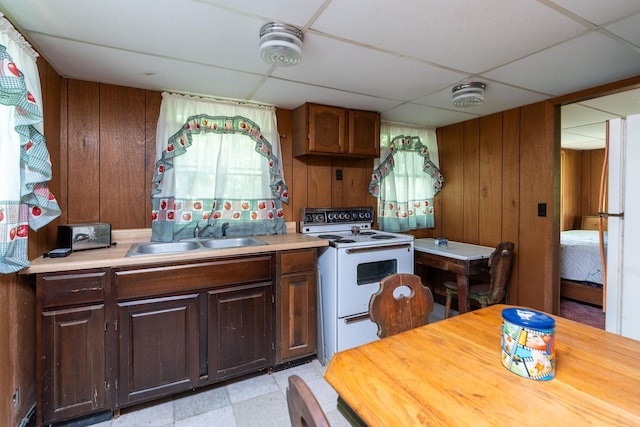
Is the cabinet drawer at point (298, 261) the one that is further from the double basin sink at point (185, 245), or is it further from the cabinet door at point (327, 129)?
the cabinet door at point (327, 129)

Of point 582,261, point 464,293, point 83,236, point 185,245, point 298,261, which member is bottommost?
point 464,293

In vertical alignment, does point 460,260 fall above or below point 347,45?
below

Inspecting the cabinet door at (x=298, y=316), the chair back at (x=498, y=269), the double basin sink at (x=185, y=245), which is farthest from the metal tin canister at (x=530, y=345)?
the chair back at (x=498, y=269)

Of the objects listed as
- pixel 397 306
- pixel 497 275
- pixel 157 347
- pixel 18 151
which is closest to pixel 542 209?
pixel 497 275

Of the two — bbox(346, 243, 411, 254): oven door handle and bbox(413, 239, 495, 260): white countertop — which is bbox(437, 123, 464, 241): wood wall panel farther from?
bbox(346, 243, 411, 254): oven door handle

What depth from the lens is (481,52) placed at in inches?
70.2

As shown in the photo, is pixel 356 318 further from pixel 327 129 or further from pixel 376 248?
pixel 327 129

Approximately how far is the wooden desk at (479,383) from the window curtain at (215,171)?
182cm

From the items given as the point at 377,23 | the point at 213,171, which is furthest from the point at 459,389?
the point at 213,171

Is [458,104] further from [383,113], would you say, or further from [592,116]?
[592,116]

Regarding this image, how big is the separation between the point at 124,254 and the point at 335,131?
73.4 inches

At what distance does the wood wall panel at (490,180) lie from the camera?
3.03 metres

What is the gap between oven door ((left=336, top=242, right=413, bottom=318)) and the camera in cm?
234

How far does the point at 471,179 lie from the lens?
3.32m
